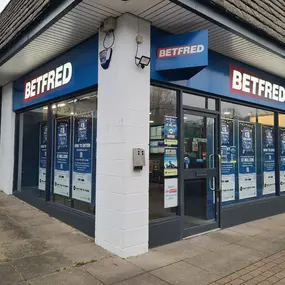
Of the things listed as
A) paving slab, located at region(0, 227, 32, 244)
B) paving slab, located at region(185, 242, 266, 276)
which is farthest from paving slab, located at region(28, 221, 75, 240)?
paving slab, located at region(185, 242, 266, 276)

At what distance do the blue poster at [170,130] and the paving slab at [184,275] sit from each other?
80.2 inches

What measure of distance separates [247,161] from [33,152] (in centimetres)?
543

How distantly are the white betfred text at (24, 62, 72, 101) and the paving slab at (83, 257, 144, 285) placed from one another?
3439 millimetres

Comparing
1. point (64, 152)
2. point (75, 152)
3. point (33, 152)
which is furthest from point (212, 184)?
point (33, 152)

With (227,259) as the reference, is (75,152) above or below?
above

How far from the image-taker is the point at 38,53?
6113mm

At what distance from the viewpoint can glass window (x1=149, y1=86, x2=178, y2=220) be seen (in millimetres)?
4949

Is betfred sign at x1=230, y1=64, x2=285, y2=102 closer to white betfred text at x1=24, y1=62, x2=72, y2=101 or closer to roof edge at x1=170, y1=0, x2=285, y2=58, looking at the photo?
roof edge at x1=170, y1=0, x2=285, y2=58

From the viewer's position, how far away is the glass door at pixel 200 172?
18.0 feet

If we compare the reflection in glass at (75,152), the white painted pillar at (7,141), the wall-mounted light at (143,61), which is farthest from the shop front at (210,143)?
the white painted pillar at (7,141)

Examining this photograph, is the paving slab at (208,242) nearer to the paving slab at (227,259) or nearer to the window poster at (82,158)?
the paving slab at (227,259)

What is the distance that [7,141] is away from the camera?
8.77 metres

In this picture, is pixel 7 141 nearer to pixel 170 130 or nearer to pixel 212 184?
pixel 170 130

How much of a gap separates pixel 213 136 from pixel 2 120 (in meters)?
6.71
